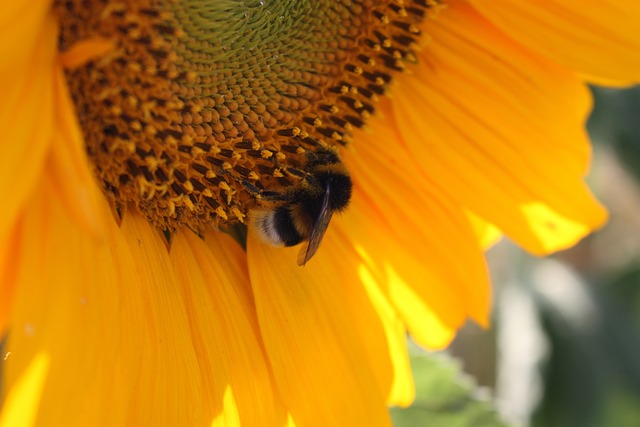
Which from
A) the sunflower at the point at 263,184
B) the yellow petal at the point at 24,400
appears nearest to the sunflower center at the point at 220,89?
the sunflower at the point at 263,184

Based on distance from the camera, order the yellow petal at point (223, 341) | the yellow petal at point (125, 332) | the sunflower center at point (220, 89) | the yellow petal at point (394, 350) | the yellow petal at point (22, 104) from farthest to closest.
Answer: the yellow petal at point (394, 350) < the yellow petal at point (223, 341) < the sunflower center at point (220, 89) < the yellow petal at point (125, 332) < the yellow petal at point (22, 104)

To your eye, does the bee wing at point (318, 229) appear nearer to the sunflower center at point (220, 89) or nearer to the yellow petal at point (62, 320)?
the sunflower center at point (220, 89)

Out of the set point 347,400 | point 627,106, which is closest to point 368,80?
point 347,400

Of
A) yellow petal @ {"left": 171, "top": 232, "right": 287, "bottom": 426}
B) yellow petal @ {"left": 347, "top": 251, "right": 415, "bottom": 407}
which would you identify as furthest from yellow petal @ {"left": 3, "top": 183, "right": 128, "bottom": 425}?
yellow petal @ {"left": 347, "top": 251, "right": 415, "bottom": 407}

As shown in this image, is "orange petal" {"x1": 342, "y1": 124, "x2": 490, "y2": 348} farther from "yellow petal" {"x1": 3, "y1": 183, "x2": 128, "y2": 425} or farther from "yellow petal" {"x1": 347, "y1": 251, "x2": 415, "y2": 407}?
"yellow petal" {"x1": 3, "y1": 183, "x2": 128, "y2": 425}

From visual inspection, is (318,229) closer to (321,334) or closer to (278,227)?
(278,227)

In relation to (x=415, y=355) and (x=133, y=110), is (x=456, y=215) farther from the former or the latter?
(x=133, y=110)

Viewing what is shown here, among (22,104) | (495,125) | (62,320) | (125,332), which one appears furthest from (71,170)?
(495,125)
